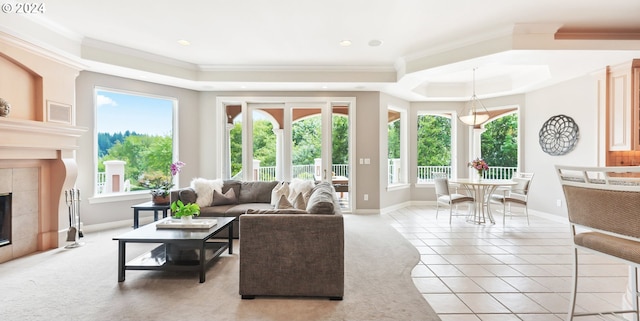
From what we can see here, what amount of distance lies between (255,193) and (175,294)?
2418 mm

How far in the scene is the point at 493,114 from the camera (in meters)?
7.32

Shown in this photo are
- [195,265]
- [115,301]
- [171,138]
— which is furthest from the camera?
[171,138]

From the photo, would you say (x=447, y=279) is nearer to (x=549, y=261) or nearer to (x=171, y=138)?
(x=549, y=261)

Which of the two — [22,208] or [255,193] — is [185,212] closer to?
[255,193]

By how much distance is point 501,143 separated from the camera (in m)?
9.00

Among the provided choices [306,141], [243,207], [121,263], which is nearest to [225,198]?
[243,207]

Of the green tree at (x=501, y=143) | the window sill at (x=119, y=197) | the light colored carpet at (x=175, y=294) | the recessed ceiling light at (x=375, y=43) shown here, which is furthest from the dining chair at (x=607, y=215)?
the green tree at (x=501, y=143)

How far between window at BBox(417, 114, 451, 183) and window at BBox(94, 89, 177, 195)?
582cm

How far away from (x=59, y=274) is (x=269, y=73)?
163 inches

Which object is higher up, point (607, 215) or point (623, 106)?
point (623, 106)

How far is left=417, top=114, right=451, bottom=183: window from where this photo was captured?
302 inches

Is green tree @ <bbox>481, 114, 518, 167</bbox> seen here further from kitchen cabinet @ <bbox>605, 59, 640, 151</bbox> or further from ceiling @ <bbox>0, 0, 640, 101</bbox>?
kitchen cabinet @ <bbox>605, 59, 640, 151</bbox>

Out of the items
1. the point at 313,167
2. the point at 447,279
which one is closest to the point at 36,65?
the point at 313,167
